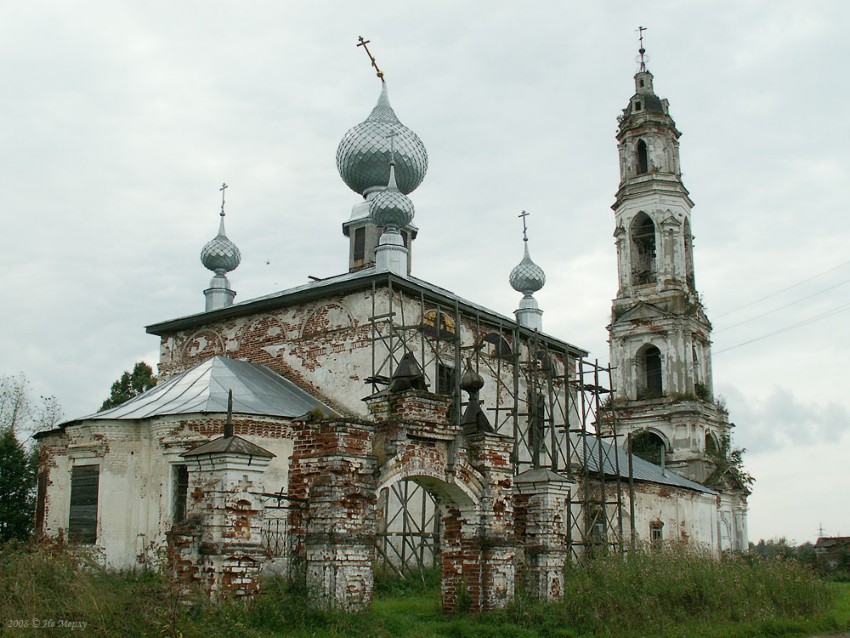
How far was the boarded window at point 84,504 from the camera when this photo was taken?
1408 centimetres

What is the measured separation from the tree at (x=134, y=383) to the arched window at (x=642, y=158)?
1545 cm

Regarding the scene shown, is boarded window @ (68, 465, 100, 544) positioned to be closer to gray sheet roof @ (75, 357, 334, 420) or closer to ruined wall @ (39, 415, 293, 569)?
ruined wall @ (39, 415, 293, 569)

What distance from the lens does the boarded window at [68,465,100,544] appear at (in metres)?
14.1

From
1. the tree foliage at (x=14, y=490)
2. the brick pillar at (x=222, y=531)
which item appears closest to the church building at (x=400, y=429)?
the brick pillar at (x=222, y=531)

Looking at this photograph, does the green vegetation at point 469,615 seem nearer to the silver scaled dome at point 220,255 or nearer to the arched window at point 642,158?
the silver scaled dome at point 220,255

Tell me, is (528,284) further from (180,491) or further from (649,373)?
(180,491)

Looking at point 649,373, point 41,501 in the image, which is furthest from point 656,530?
point 41,501

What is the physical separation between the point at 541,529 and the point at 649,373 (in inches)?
741

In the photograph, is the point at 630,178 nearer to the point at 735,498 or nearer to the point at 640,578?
the point at 735,498

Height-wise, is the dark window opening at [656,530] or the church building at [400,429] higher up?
the church building at [400,429]

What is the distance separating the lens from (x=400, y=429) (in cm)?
901

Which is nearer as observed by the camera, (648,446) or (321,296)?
(321,296)

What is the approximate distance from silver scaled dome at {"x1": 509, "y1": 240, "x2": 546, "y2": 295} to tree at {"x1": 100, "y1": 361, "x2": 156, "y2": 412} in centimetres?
939

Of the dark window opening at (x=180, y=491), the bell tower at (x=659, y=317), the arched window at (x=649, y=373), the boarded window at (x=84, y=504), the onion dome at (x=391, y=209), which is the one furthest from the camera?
the arched window at (x=649, y=373)
